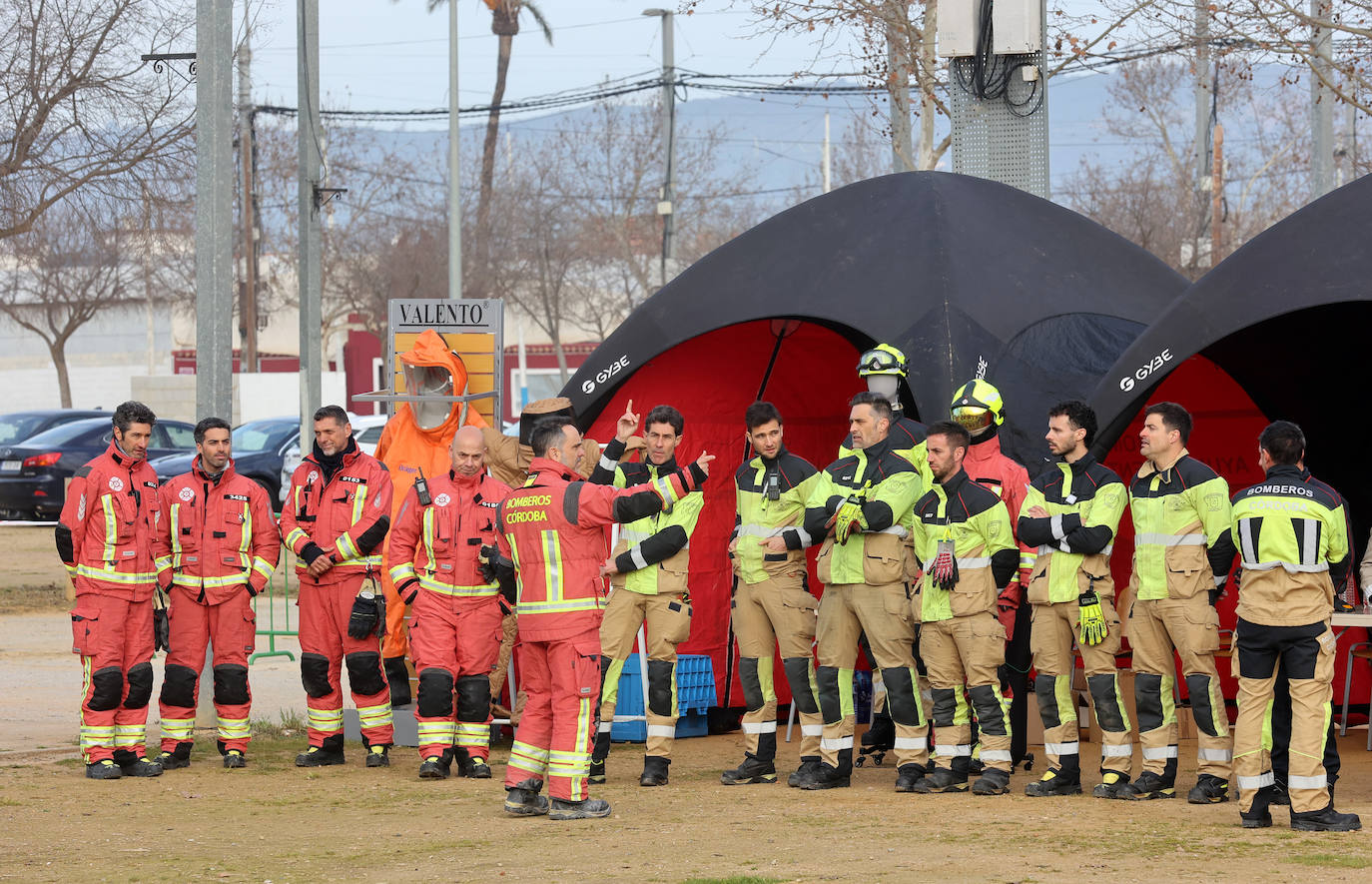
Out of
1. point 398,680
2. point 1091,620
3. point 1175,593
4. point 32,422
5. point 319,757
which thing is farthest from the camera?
point 32,422

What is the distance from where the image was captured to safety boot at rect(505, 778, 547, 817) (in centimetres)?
807

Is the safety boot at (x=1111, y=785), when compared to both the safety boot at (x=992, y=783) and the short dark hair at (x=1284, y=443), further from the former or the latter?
the short dark hair at (x=1284, y=443)

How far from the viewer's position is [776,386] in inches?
471

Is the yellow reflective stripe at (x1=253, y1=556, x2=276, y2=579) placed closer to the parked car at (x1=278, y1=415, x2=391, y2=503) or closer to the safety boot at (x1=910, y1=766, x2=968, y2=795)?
the safety boot at (x1=910, y1=766, x2=968, y2=795)

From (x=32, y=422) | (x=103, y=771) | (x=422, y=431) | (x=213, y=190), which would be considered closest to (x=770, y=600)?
(x=422, y=431)

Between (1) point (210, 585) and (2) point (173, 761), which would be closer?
(1) point (210, 585)

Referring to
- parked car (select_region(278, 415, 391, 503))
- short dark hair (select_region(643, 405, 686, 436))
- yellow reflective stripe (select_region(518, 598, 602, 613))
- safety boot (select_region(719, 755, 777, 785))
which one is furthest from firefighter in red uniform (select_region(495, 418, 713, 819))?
parked car (select_region(278, 415, 391, 503))

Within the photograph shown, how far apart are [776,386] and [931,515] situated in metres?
3.37

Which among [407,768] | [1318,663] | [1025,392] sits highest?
[1025,392]

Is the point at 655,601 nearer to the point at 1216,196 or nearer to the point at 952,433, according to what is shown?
the point at 952,433

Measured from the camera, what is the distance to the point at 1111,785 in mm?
8500

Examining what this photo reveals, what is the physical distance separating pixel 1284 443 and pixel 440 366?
17.7 feet

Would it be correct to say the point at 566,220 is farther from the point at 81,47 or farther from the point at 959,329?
the point at 959,329

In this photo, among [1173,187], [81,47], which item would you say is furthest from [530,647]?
[1173,187]
